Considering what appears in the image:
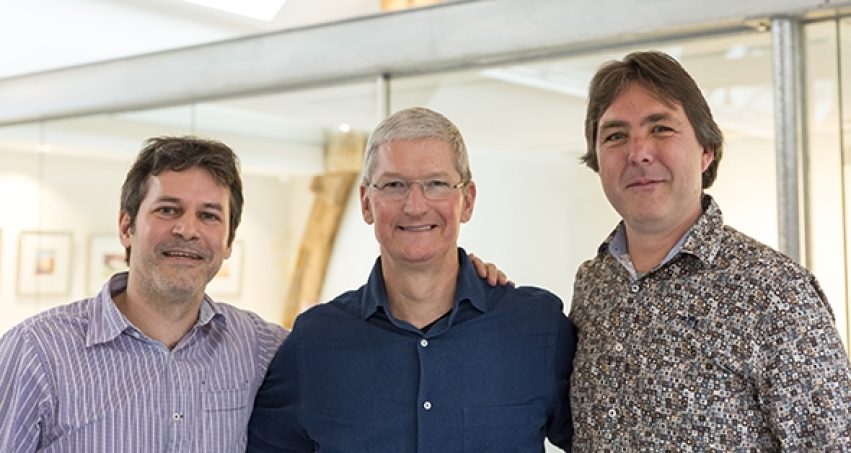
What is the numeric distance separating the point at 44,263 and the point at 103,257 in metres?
0.46

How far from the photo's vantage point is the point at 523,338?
228cm

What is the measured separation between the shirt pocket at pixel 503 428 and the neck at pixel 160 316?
648 mm

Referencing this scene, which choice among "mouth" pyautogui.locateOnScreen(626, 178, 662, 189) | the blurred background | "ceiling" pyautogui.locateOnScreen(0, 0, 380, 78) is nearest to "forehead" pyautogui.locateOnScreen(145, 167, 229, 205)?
"mouth" pyautogui.locateOnScreen(626, 178, 662, 189)

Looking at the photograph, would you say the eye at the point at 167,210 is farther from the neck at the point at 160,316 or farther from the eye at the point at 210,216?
the neck at the point at 160,316

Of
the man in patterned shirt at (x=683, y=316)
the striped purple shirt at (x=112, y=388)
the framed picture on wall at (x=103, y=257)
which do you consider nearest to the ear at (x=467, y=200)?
the man in patterned shirt at (x=683, y=316)

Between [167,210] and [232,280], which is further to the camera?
[232,280]

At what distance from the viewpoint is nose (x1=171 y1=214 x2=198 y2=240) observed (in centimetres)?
227

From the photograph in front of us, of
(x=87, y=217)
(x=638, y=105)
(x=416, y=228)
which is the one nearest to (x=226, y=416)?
(x=416, y=228)

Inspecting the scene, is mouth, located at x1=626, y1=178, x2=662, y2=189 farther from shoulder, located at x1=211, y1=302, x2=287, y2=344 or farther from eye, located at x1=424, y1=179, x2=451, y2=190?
shoulder, located at x1=211, y1=302, x2=287, y2=344

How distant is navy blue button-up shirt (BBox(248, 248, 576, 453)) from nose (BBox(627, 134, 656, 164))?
426mm

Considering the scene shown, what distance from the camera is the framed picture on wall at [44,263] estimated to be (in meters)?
5.46

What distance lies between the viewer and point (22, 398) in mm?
2113

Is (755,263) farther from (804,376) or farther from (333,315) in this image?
(333,315)

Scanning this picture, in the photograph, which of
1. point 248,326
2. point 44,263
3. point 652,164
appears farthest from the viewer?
point 44,263
